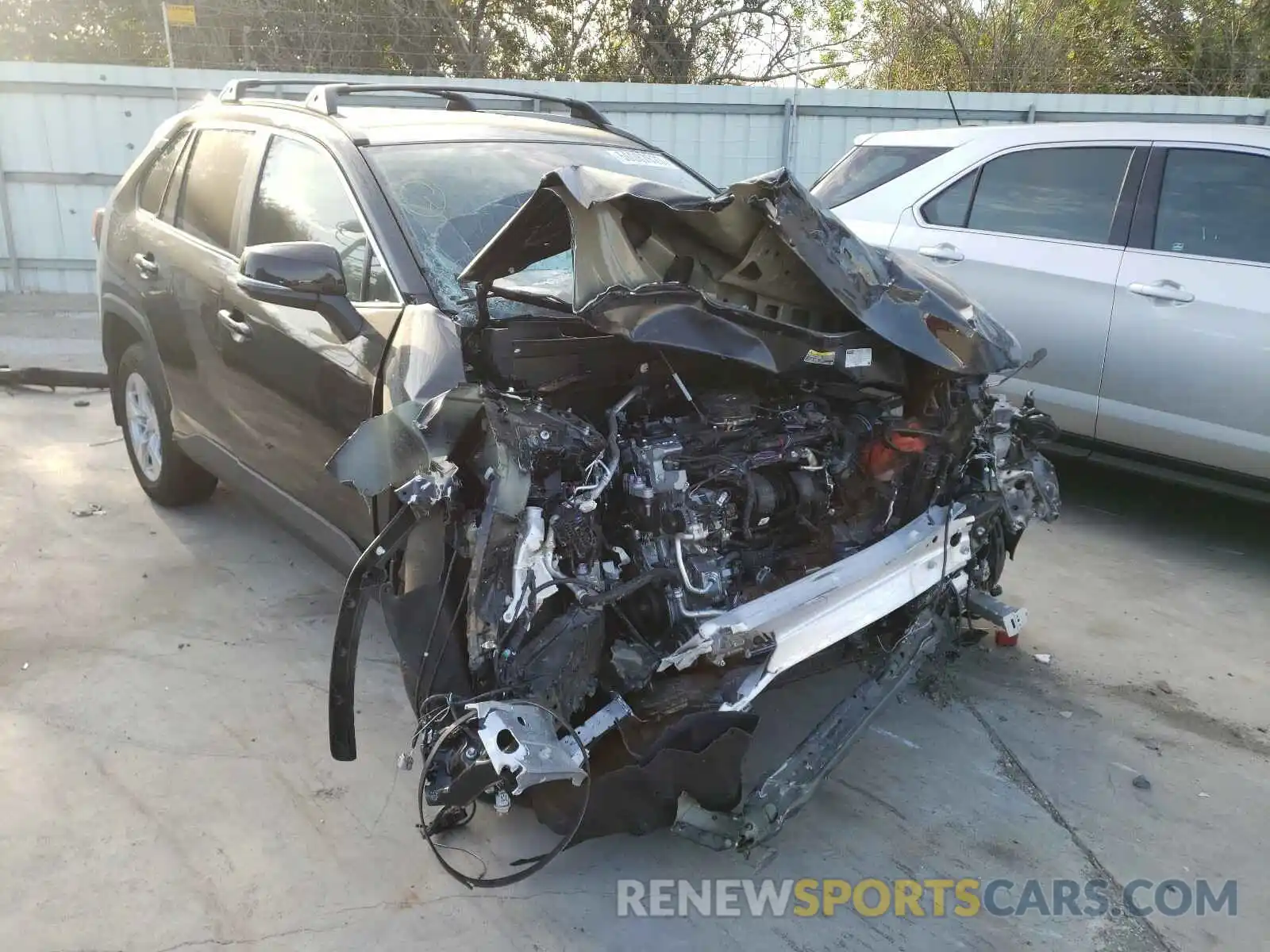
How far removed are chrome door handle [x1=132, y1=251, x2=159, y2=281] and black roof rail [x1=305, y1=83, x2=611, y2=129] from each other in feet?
3.34

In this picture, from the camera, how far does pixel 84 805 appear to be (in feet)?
9.23

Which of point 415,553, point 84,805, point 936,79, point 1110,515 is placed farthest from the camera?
point 936,79

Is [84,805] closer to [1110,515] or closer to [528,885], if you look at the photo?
[528,885]

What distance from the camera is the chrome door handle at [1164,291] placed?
438cm

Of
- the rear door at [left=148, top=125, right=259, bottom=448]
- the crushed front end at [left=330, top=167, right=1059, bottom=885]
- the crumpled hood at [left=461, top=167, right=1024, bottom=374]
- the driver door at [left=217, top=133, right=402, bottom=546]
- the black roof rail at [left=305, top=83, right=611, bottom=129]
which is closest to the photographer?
the crushed front end at [left=330, top=167, right=1059, bottom=885]

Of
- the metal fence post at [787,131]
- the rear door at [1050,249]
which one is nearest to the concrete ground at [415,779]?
the rear door at [1050,249]

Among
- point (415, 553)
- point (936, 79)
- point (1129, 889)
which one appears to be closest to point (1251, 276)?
point (1129, 889)

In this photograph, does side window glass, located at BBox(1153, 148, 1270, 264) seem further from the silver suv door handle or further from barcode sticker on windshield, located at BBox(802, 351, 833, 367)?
barcode sticker on windshield, located at BBox(802, 351, 833, 367)

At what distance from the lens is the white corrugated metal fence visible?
9.36 meters

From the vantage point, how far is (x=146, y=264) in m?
4.25

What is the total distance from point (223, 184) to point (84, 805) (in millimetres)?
2376

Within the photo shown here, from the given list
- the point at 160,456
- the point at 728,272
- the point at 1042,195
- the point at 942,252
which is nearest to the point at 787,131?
the point at 942,252

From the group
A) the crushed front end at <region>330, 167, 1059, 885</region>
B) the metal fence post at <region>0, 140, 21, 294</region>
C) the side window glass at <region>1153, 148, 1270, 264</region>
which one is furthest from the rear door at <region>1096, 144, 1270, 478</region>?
the metal fence post at <region>0, 140, 21, 294</region>

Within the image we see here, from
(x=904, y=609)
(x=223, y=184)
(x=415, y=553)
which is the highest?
(x=223, y=184)
